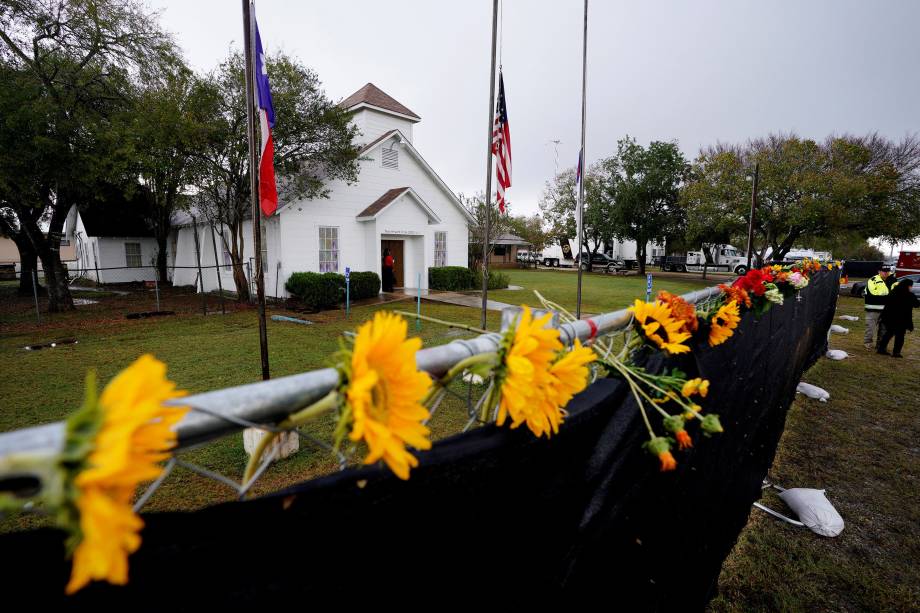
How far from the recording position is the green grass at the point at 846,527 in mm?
2674

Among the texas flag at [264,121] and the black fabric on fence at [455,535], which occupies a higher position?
the texas flag at [264,121]

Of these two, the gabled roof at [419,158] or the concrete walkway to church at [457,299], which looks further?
the gabled roof at [419,158]

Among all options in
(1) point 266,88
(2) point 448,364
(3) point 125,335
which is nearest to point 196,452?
(1) point 266,88

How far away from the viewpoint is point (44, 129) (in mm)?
10969

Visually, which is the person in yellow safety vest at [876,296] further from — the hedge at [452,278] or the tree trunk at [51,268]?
the tree trunk at [51,268]

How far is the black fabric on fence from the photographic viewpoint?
1.73 feet

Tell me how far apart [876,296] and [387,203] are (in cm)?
1319

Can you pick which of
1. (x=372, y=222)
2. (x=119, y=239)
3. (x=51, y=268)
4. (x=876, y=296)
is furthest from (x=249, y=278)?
(x=876, y=296)

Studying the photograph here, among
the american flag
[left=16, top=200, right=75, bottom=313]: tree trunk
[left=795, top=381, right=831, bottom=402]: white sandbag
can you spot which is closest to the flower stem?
the american flag

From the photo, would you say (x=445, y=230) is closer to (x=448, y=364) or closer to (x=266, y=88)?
(x=266, y=88)

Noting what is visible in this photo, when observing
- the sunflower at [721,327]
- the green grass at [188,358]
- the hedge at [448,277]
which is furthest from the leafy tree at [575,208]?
the sunflower at [721,327]

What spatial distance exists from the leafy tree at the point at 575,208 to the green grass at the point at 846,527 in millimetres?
28513

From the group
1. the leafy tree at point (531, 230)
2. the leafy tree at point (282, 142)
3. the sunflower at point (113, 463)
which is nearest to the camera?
the sunflower at point (113, 463)

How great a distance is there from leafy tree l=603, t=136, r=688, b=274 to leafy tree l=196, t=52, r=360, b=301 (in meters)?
24.6
